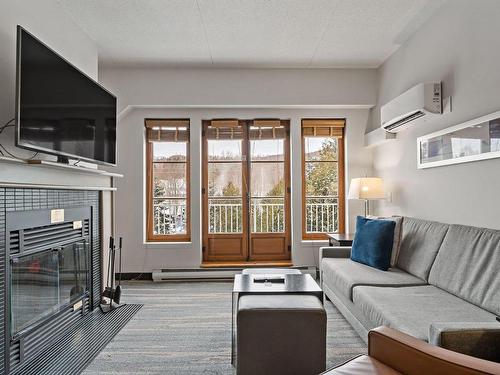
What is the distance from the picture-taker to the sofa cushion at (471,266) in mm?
2121

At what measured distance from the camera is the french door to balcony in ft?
15.9

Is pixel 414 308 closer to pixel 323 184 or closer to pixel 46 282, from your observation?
pixel 46 282

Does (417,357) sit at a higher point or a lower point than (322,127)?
lower

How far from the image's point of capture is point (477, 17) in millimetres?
2576

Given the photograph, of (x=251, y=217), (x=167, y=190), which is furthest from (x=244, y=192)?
(x=167, y=190)

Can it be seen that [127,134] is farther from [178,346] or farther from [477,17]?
[477,17]

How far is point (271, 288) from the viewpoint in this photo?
2592 mm

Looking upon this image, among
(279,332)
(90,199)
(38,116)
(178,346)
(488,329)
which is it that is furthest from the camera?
(90,199)

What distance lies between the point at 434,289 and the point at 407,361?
129cm

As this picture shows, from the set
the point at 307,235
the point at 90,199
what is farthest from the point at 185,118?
the point at 307,235

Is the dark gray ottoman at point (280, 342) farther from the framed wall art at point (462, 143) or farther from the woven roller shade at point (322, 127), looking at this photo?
the woven roller shade at point (322, 127)

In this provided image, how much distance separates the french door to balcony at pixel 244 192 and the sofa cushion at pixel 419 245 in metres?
1.84

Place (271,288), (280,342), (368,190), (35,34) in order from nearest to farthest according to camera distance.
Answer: (280,342) → (271,288) → (35,34) → (368,190)

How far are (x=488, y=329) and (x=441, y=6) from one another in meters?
2.69
